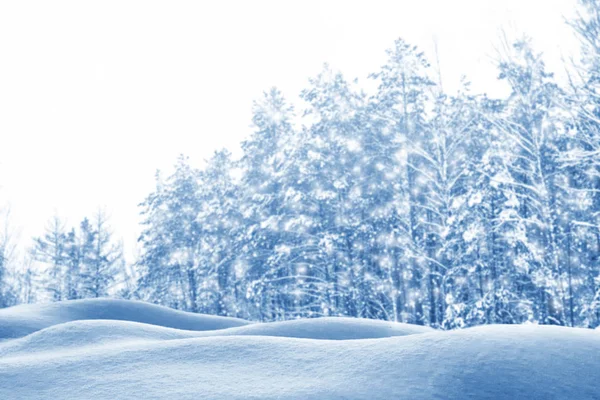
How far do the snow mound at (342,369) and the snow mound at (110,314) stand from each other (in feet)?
23.4

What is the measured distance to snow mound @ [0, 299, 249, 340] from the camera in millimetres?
12648

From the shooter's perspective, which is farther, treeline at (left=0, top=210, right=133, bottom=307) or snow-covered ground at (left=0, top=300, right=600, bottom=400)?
treeline at (left=0, top=210, right=133, bottom=307)

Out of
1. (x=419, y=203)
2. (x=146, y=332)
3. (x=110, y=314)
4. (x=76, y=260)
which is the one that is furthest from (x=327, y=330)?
(x=76, y=260)

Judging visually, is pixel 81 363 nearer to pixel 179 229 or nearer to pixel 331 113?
pixel 331 113

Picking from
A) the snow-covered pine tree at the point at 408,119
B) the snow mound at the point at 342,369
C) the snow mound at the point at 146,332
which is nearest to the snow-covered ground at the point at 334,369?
the snow mound at the point at 342,369

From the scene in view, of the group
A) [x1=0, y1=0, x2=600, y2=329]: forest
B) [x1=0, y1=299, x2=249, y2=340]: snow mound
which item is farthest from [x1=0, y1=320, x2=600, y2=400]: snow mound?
[x1=0, y1=0, x2=600, y2=329]: forest

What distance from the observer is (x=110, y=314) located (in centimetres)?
1434

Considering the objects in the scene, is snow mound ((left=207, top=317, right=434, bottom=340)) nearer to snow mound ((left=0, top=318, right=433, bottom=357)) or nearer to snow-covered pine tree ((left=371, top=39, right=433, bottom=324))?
snow mound ((left=0, top=318, right=433, bottom=357))

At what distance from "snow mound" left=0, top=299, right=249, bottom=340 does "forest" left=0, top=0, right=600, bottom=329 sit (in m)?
7.37

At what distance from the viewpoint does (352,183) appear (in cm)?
2275

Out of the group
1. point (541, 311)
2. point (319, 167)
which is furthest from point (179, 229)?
point (541, 311)

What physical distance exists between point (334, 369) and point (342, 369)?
8 centimetres

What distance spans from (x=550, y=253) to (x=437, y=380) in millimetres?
12723

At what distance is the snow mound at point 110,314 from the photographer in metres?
12.6
